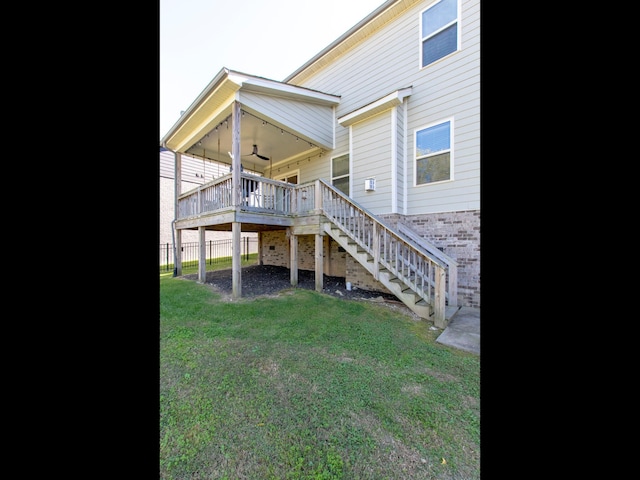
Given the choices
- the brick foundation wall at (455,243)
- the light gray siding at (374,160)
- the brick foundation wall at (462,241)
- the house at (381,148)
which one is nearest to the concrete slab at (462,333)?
the house at (381,148)

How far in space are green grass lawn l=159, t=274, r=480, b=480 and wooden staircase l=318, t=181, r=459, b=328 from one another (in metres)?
0.57

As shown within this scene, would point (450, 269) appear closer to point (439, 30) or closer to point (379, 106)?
point (379, 106)

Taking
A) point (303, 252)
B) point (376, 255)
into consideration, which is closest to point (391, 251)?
point (376, 255)

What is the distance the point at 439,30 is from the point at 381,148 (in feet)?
10.3

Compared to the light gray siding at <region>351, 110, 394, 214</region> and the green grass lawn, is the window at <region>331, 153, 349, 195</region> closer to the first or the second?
the light gray siding at <region>351, 110, 394, 214</region>

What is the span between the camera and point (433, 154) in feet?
21.0

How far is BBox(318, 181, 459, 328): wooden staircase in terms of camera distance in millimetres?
4562

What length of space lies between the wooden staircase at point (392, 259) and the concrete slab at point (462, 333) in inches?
5.6

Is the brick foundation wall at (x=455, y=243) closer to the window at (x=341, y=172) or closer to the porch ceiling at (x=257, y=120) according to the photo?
the window at (x=341, y=172)

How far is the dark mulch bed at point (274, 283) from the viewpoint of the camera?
6.51 metres
